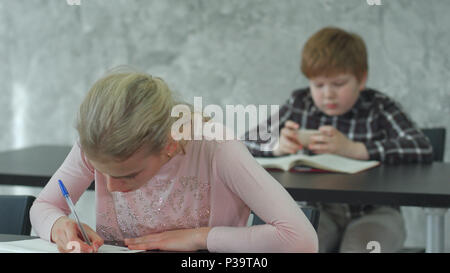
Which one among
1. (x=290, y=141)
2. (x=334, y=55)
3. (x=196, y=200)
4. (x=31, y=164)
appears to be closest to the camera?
(x=196, y=200)

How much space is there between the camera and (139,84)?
2.17 feet

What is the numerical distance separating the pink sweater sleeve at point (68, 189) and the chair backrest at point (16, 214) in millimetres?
124

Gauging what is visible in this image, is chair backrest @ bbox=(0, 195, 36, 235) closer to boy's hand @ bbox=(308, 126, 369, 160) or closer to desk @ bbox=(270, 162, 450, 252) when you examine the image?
desk @ bbox=(270, 162, 450, 252)

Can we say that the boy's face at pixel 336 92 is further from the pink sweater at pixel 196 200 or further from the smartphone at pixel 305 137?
the pink sweater at pixel 196 200

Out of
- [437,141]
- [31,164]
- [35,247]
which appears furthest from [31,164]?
[437,141]

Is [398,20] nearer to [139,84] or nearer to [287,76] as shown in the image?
[287,76]

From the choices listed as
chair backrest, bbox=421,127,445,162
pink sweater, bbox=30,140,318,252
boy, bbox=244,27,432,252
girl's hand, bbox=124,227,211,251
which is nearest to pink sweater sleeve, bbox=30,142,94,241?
pink sweater, bbox=30,140,318,252

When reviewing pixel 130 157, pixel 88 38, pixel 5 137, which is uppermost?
pixel 88 38

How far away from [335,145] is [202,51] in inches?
30.9

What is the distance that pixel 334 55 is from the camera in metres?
1.54

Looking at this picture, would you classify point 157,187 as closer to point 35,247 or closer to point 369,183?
point 35,247


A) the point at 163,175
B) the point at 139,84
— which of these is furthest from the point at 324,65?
the point at 139,84
